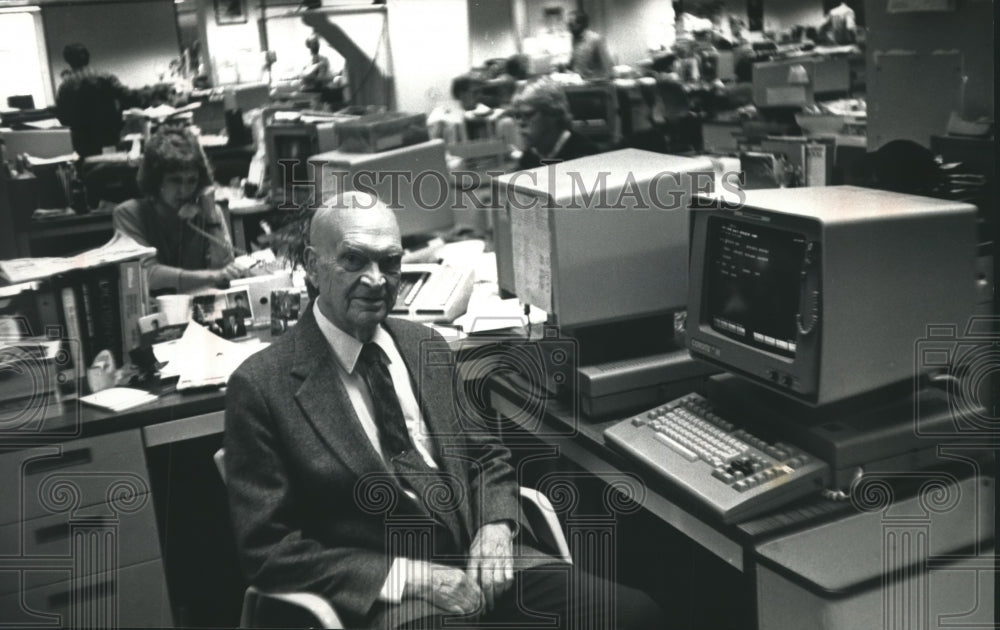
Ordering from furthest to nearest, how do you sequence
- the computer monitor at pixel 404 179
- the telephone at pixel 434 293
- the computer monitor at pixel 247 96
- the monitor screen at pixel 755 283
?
the computer monitor at pixel 247 96, the computer monitor at pixel 404 179, the telephone at pixel 434 293, the monitor screen at pixel 755 283

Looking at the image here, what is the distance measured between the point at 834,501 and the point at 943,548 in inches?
8.8

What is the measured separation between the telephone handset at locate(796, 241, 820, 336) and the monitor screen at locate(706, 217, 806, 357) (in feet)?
0.13

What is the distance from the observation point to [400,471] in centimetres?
205

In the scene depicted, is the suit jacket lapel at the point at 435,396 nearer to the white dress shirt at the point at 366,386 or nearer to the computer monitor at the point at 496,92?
the white dress shirt at the point at 366,386

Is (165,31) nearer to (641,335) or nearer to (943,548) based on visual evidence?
(641,335)

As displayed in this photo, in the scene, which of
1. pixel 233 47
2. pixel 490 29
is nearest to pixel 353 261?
pixel 490 29

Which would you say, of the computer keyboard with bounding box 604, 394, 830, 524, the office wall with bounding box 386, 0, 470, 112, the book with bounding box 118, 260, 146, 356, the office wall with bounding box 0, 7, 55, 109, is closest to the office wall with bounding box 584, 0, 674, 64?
the office wall with bounding box 386, 0, 470, 112

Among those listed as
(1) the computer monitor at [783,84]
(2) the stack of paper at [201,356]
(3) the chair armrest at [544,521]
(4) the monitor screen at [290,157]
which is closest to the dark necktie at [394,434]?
(3) the chair armrest at [544,521]

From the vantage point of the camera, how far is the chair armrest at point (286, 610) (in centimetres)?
170

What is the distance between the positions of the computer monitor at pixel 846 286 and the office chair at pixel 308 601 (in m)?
0.56

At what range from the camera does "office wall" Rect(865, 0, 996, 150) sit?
2.84m

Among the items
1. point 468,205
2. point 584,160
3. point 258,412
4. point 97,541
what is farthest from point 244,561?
point 468,205

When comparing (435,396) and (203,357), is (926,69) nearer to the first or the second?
(435,396)

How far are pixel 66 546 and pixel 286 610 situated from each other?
894 mm
